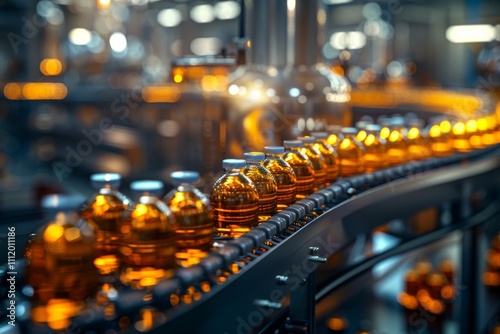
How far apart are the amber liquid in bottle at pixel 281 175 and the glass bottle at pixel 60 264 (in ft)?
2.18

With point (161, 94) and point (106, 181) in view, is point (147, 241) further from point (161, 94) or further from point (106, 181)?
point (161, 94)

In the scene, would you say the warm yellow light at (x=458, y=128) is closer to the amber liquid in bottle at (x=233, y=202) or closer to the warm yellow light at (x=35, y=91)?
the amber liquid in bottle at (x=233, y=202)

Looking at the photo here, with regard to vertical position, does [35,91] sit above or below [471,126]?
above

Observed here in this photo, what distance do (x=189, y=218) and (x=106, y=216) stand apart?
141 mm

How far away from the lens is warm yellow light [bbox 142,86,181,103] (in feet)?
21.2

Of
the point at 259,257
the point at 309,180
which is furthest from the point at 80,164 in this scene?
the point at 259,257

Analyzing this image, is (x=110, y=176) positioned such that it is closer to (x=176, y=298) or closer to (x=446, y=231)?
(x=176, y=298)

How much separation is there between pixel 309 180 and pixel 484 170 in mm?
1431

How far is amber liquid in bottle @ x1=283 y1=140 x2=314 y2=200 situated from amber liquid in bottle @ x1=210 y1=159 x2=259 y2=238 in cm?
31

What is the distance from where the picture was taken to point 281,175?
1.54 metres

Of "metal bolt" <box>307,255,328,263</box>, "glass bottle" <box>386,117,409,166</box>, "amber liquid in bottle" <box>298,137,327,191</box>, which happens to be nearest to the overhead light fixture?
"glass bottle" <box>386,117,409,166</box>

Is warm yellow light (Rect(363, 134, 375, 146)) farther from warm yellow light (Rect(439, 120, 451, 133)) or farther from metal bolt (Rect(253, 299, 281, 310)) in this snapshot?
metal bolt (Rect(253, 299, 281, 310))

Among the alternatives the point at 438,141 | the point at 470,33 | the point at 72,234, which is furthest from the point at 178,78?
the point at 470,33

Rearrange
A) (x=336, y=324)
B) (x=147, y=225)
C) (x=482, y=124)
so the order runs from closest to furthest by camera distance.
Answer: (x=147, y=225) < (x=336, y=324) < (x=482, y=124)
